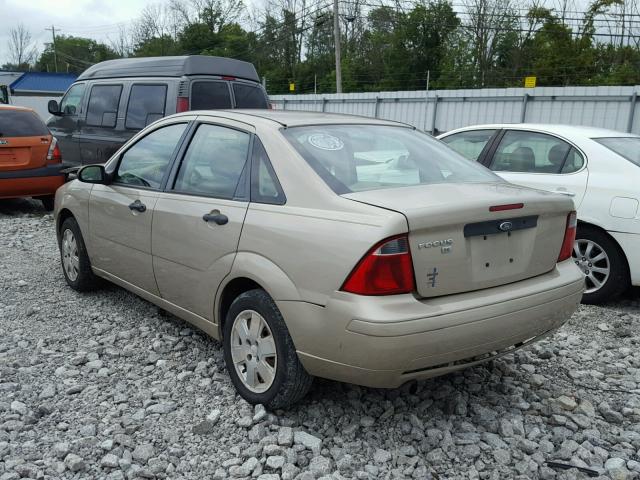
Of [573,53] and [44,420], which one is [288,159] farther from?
[573,53]

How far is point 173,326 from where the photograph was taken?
14.9ft

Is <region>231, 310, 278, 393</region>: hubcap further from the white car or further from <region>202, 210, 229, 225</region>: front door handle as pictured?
the white car

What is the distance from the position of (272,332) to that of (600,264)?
3.38m

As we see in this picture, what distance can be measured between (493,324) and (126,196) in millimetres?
2648

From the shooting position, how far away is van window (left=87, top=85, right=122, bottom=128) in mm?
8922

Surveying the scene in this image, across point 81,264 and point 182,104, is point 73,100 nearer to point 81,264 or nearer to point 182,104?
point 182,104

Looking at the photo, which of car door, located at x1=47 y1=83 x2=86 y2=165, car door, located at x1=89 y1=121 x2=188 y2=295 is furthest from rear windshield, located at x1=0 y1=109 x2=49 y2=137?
car door, located at x1=89 y1=121 x2=188 y2=295

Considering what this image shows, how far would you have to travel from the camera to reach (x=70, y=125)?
32.2ft

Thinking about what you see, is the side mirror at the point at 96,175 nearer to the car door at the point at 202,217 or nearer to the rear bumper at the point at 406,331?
the car door at the point at 202,217

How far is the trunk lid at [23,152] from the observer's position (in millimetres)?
8742

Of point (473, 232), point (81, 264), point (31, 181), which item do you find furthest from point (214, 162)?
point (31, 181)

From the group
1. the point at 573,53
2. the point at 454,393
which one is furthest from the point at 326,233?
the point at 573,53

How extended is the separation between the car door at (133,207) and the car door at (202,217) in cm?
15

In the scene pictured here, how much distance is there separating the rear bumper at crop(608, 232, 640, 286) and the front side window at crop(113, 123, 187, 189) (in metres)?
3.49
